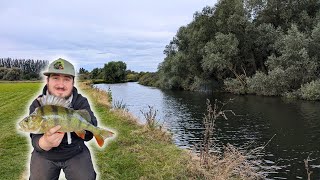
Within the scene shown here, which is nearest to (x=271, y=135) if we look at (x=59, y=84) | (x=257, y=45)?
(x=59, y=84)

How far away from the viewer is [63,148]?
14.7 feet

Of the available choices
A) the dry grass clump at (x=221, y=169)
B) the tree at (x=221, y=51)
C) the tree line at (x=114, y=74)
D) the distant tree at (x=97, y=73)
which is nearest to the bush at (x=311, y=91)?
the tree at (x=221, y=51)

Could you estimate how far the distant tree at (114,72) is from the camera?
131050mm

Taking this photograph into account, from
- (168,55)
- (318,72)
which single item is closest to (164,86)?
(168,55)

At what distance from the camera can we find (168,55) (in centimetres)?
7438

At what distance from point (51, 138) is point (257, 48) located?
52099 mm

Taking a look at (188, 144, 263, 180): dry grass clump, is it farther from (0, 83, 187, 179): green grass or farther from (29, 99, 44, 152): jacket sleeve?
(29, 99, 44, 152): jacket sleeve

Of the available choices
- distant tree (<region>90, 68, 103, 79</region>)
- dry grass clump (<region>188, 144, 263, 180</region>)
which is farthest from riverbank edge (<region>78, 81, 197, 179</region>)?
distant tree (<region>90, 68, 103, 79</region>)

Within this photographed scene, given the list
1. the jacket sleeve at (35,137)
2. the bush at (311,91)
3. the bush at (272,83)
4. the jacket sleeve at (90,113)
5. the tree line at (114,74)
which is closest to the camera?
the jacket sleeve at (35,137)

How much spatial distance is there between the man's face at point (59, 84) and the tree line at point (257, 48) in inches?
1450

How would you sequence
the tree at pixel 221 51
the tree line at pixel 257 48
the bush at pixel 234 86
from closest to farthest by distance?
the tree line at pixel 257 48
the tree at pixel 221 51
the bush at pixel 234 86

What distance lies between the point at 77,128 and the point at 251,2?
50.4 m

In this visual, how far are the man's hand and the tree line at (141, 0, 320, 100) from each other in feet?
122

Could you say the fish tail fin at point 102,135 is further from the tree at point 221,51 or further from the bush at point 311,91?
the tree at point 221,51
